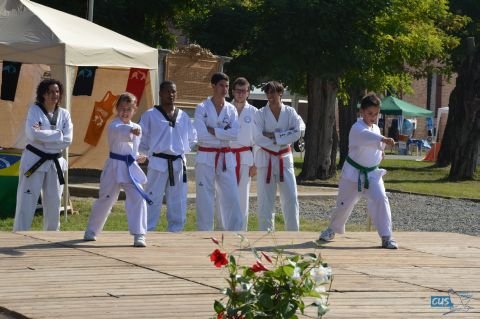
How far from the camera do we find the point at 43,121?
13.5 meters

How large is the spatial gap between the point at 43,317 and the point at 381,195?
5.56 meters

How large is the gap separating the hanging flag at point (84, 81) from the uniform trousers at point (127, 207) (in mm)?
7370

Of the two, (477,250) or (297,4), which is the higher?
(297,4)

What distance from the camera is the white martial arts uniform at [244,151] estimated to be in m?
15.2

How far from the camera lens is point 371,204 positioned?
13.0 metres

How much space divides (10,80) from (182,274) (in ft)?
29.9

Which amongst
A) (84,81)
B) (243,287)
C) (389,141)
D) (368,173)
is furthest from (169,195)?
(243,287)

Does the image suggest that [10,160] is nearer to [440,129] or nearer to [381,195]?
[381,195]

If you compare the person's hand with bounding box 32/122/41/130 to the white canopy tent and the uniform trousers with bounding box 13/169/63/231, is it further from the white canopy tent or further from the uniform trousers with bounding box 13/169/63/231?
the white canopy tent

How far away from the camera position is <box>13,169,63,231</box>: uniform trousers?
539 inches

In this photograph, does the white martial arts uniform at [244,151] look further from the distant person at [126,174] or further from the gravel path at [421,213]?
the gravel path at [421,213]

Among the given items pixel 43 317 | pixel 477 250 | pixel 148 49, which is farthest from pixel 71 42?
pixel 43 317

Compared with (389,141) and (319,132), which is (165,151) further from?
(319,132)

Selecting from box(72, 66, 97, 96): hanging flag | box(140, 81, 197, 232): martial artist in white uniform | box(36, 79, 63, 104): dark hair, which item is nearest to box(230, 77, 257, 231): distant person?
box(140, 81, 197, 232): martial artist in white uniform
